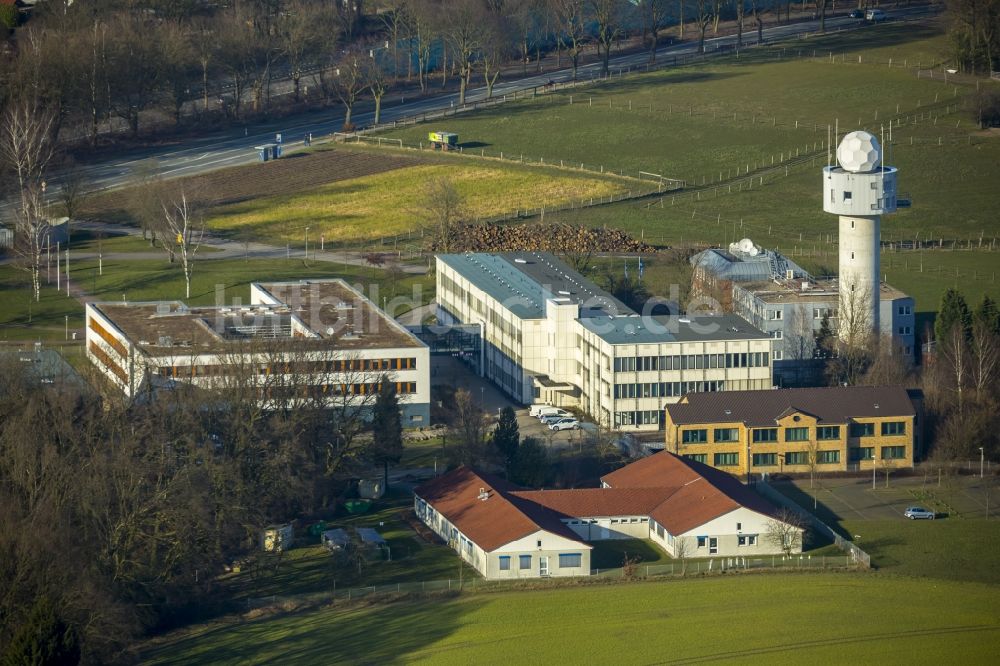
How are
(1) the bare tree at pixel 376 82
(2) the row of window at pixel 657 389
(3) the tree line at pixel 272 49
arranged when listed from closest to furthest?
1. (2) the row of window at pixel 657 389
2. (3) the tree line at pixel 272 49
3. (1) the bare tree at pixel 376 82

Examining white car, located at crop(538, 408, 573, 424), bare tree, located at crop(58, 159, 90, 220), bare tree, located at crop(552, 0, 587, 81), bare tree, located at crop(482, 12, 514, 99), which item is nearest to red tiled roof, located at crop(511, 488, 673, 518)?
white car, located at crop(538, 408, 573, 424)

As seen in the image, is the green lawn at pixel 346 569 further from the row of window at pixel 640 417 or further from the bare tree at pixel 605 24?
the bare tree at pixel 605 24

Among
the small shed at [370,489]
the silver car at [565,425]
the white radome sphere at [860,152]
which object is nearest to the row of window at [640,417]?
the silver car at [565,425]

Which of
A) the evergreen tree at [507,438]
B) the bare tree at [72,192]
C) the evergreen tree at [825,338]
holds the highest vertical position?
the bare tree at [72,192]

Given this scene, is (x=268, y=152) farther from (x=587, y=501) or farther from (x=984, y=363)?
(x=587, y=501)

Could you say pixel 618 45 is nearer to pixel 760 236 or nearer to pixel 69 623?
pixel 760 236

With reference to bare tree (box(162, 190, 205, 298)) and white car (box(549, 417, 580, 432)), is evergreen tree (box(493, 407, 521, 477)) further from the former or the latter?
bare tree (box(162, 190, 205, 298))

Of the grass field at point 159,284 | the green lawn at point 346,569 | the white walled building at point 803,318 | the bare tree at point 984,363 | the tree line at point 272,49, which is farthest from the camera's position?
the tree line at point 272,49
